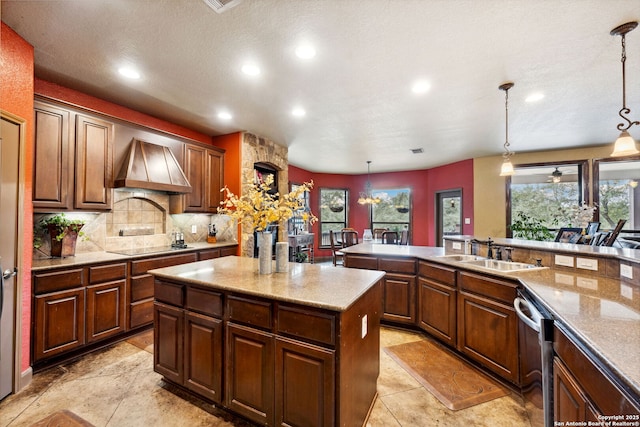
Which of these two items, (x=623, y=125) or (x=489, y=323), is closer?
(x=623, y=125)

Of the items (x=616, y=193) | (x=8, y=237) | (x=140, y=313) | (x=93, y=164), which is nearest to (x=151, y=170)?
(x=93, y=164)

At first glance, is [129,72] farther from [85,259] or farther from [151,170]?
[85,259]

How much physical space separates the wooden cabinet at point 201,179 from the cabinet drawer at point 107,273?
4.00 ft

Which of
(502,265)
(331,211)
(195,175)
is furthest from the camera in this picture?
(331,211)

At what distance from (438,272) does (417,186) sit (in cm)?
554

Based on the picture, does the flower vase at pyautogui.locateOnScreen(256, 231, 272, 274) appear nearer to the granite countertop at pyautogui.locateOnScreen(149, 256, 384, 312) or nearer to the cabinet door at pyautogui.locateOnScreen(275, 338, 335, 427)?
the granite countertop at pyautogui.locateOnScreen(149, 256, 384, 312)

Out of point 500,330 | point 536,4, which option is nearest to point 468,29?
point 536,4

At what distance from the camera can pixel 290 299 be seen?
1528 millimetres

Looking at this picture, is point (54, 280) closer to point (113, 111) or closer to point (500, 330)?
point (113, 111)

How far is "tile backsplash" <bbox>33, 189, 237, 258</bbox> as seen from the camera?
10.5 ft

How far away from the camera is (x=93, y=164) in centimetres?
292

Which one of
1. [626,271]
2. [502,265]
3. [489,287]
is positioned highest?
[626,271]

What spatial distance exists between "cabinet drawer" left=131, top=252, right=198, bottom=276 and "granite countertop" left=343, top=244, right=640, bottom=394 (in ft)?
11.1

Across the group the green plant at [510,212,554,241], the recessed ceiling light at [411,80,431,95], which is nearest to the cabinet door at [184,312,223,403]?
the recessed ceiling light at [411,80,431,95]
